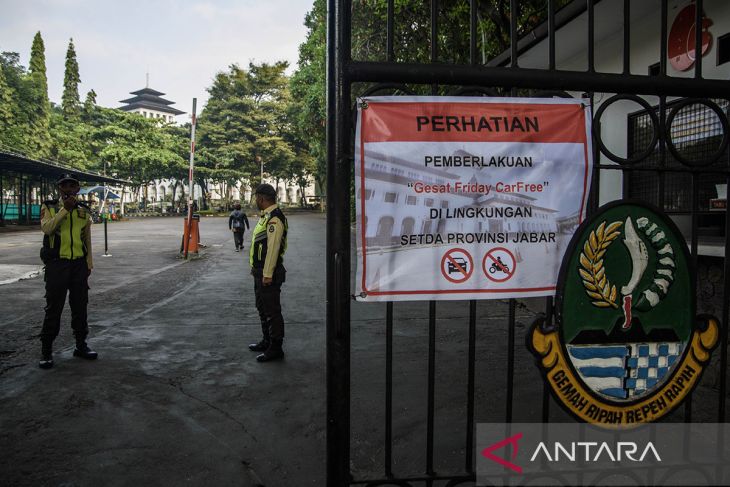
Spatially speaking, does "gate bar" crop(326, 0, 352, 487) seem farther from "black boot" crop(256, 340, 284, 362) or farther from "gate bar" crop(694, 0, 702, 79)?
"black boot" crop(256, 340, 284, 362)

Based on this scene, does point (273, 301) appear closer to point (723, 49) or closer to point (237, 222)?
point (723, 49)

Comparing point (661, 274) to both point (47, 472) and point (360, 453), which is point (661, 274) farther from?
point (47, 472)

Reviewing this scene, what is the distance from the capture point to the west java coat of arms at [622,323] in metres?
2.28

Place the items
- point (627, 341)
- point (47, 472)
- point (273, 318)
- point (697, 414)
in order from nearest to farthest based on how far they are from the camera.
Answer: point (627, 341)
point (47, 472)
point (697, 414)
point (273, 318)

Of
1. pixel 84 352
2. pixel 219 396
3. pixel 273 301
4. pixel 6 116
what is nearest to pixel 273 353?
pixel 273 301

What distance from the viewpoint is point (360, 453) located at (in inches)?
133

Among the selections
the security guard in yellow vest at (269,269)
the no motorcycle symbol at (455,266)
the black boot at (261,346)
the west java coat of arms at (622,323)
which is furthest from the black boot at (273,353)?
the west java coat of arms at (622,323)

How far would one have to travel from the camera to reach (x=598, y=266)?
2309 millimetres

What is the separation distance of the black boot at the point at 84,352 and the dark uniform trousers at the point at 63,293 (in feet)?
0.22

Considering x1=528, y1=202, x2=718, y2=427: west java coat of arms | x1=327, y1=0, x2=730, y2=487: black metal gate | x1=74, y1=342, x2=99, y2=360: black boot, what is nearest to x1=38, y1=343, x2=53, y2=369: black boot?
x1=74, y1=342, x2=99, y2=360: black boot

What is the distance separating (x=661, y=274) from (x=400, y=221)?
4.15 feet

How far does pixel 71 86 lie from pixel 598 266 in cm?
7032

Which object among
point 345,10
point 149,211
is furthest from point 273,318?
point 149,211

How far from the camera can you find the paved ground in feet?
10.6
